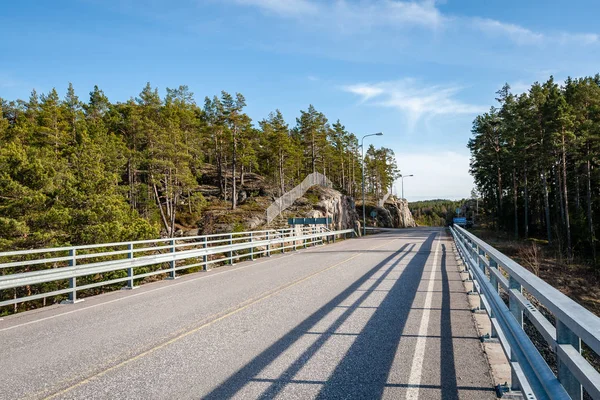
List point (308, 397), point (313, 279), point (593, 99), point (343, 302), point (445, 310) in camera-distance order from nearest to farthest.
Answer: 1. point (308, 397)
2. point (445, 310)
3. point (343, 302)
4. point (313, 279)
5. point (593, 99)

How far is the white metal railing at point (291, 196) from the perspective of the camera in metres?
39.4

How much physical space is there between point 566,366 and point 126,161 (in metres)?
52.7

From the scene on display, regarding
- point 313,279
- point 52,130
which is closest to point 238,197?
point 52,130

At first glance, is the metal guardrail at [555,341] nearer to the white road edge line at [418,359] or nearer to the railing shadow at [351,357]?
the white road edge line at [418,359]

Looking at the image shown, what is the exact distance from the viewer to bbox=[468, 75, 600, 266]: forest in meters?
35.2

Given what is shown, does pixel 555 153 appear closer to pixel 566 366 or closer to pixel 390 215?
pixel 390 215

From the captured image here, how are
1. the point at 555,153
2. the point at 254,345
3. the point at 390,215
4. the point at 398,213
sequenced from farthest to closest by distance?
the point at 398,213, the point at 390,215, the point at 555,153, the point at 254,345

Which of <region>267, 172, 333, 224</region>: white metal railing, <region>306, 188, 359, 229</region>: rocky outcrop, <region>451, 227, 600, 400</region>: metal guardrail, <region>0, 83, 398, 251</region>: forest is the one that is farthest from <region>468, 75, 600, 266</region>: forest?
<region>451, 227, 600, 400</region>: metal guardrail

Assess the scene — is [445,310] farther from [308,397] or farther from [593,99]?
[593,99]

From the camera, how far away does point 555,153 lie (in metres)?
37.6

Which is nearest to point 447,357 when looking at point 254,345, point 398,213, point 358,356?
point 358,356

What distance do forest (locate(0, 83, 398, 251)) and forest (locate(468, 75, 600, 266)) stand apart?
2723 cm

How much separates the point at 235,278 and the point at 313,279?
2557 mm

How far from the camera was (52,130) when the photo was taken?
42062 millimetres
